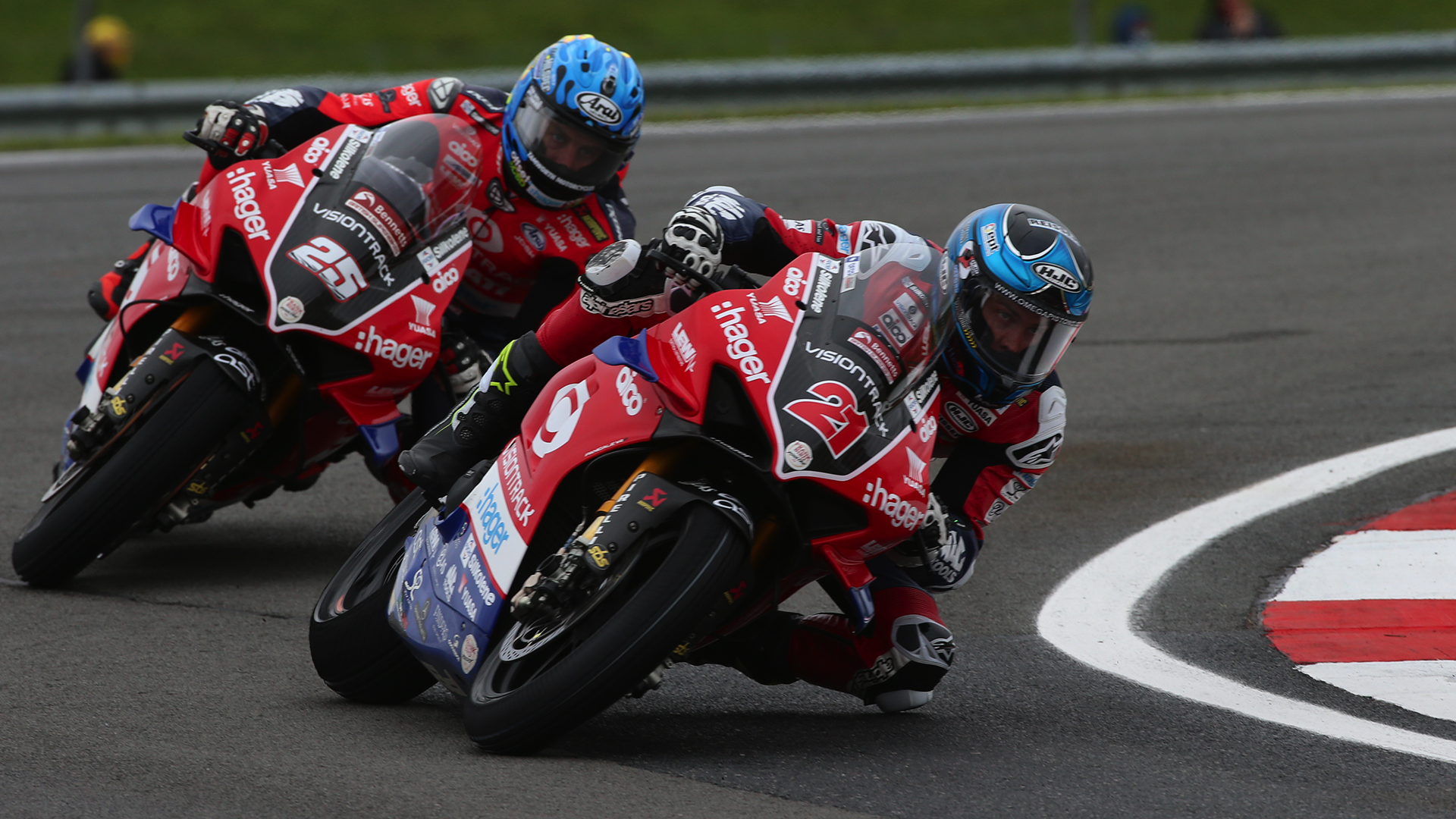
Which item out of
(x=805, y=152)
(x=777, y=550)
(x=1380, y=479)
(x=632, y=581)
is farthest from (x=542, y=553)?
(x=805, y=152)

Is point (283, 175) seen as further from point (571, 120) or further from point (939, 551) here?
point (939, 551)

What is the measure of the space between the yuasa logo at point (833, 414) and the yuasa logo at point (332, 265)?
2.05m

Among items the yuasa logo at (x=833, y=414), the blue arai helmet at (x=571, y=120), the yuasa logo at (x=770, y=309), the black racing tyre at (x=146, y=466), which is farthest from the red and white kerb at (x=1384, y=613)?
the black racing tyre at (x=146, y=466)

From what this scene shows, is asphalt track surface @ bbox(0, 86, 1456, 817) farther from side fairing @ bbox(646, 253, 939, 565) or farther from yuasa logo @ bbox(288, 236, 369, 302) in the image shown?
yuasa logo @ bbox(288, 236, 369, 302)

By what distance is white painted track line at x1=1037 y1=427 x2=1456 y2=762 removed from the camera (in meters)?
4.41

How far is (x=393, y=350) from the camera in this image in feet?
18.2

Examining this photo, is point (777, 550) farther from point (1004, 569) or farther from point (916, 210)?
point (916, 210)

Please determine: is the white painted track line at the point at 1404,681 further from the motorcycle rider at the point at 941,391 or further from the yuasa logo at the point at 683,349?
the yuasa logo at the point at 683,349

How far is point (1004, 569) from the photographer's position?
601cm

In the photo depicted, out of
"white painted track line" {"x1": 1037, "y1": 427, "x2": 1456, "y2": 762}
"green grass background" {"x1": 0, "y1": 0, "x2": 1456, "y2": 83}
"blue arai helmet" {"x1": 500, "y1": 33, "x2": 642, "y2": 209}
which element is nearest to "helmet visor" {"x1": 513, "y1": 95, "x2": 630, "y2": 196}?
"blue arai helmet" {"x1": 500, "y1": 33, "x2": 642, "y2": 209}

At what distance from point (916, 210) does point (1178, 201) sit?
6.35 ft

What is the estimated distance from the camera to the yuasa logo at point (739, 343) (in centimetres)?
397

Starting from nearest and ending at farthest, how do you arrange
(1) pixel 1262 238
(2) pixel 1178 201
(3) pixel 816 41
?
1. (1) pixel 1262 238
2. (2) pixel 1178 201
3. (3) pixel 816 41

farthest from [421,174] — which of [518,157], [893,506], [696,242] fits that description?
[893,506]
